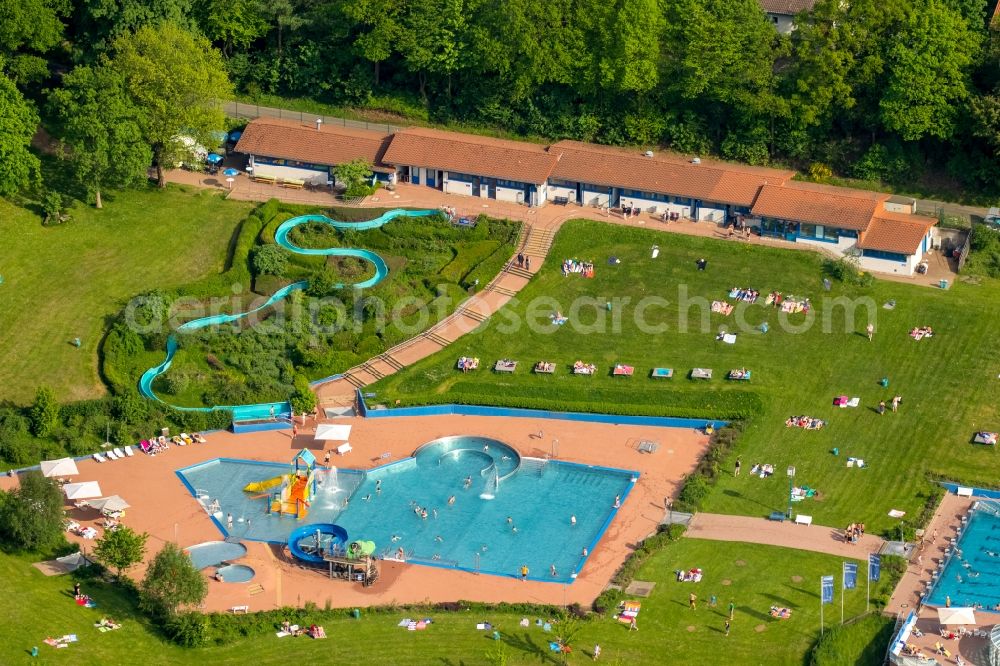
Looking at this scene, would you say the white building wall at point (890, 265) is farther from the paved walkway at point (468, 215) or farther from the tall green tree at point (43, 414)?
the tall green tree at point (43, 414)

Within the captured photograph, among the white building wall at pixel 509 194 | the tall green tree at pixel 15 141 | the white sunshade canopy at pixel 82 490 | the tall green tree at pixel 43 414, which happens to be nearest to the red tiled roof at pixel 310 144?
the white building wall at pixel 509 194

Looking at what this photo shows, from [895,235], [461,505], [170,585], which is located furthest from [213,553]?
[895,235]

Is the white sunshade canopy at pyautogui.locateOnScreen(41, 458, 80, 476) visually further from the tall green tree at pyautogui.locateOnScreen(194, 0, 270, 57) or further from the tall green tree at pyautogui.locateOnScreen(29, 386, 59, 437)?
the tall green tree at pyautogui.locateOnScreen(194, 0, 270, 57)

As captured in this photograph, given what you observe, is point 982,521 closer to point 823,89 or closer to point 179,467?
point 823,89

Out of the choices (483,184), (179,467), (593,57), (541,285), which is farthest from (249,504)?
(593,57)

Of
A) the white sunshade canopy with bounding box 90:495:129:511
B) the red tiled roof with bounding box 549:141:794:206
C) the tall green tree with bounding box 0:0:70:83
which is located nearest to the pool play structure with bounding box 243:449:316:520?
the white sunshade canopy with bounding box 90:495:129:511

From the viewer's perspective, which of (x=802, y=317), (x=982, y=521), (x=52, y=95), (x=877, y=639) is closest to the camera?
(x=877, y=639)
